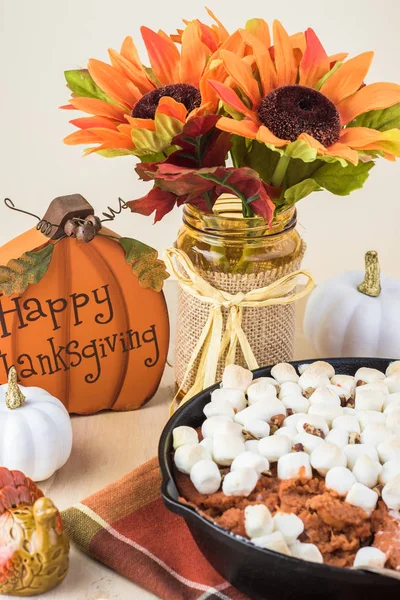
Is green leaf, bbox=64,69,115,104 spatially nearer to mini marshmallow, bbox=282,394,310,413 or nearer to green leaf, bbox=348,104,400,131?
green leaf, bbox=348,104,400,131

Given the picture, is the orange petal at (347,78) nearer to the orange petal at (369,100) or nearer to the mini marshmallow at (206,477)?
the orange petal at (369,100)

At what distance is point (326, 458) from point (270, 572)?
0.15 meters

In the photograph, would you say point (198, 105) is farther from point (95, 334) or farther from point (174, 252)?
point (95, 334)

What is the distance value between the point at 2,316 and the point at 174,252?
23 cm

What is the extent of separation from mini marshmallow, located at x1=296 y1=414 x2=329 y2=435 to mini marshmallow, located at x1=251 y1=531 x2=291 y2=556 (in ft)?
0.56

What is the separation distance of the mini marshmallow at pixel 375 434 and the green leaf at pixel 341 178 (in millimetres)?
289

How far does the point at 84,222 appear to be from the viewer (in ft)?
3.81

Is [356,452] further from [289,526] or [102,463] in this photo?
[102,463]

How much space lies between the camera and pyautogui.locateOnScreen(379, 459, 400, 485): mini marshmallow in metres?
0.90

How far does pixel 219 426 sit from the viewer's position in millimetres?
962

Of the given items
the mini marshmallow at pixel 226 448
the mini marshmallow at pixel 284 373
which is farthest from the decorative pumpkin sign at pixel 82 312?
the mini marshmallow at pixel 226 448

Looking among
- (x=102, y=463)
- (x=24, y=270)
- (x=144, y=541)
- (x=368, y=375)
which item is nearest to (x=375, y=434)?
(x=368, y=375)

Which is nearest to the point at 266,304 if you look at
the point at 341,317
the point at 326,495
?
the point at 341,317

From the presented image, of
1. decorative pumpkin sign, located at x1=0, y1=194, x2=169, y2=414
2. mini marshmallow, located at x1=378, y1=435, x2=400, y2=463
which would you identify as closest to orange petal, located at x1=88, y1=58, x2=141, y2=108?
decorative pumpkin sign, located at x1=0, y1=194, x2=169, y2=414
